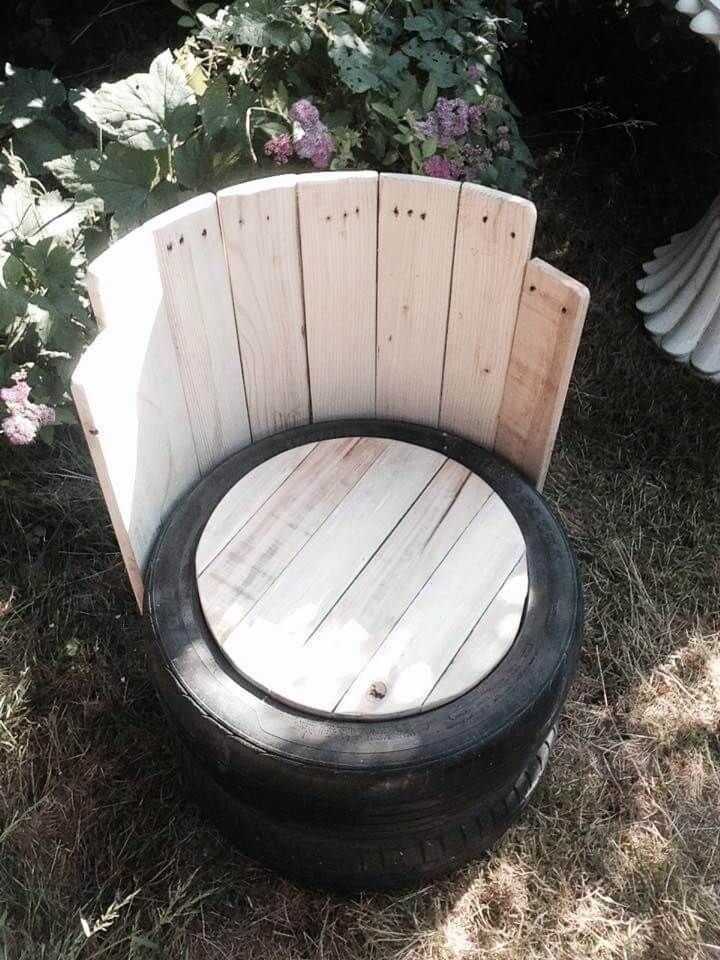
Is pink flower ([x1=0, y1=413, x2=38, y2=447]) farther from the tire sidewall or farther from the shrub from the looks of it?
the tire sidewall

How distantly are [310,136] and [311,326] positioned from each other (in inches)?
17.5

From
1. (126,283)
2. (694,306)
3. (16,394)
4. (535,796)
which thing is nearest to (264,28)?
(126,283)

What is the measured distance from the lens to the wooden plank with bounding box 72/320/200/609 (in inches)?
60.2

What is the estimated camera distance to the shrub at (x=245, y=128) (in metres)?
1.98

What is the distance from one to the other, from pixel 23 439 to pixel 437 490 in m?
0.88

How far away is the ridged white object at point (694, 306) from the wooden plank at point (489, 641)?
1.47 metres

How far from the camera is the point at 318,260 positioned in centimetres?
185

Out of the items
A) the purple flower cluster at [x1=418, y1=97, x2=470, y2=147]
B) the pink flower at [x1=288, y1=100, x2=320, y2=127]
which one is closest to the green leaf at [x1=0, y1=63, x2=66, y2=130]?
the pink flower at [x1=288, y1=100, x2=320, y2=127]

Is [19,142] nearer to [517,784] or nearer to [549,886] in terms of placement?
[517,784]

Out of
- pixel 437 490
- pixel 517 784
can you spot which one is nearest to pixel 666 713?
pixel 517 784

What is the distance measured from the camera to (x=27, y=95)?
8.11 ft

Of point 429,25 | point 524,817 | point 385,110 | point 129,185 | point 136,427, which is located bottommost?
point 524,817

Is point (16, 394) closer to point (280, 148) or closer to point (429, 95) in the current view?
point (280, 148)

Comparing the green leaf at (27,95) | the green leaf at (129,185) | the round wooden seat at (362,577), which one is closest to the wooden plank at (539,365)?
the round wooden seat at (362,577)
